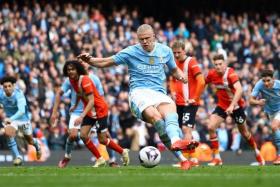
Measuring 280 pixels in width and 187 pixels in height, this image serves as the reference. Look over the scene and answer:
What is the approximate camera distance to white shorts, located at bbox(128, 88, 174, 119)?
1521cm

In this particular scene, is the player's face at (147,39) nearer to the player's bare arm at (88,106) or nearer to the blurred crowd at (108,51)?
the player's bare arm at (88,106)

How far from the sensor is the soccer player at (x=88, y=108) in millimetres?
18438

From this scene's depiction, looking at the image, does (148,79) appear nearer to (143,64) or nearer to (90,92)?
(143,64)

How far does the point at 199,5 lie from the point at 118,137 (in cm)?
1302

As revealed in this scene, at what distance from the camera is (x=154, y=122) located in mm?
15141

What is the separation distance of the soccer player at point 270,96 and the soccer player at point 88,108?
3.15 meters

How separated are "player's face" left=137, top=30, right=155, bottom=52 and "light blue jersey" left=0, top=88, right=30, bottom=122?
5.75 m

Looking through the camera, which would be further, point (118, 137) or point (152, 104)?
point (118, 137)

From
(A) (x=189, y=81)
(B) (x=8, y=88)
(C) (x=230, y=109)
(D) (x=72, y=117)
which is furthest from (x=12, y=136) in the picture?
(C) (x=230, y=109)

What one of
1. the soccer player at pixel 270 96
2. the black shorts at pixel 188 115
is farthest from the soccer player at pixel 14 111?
the soccer player at pixel 270 96

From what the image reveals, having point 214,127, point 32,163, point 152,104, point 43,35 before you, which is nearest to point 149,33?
point 152,104

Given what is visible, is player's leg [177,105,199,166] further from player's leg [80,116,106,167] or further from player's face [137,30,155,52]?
player's face [137,30,155,52]

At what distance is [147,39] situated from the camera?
1534 centimetres

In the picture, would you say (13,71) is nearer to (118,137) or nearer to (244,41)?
(118,137)
